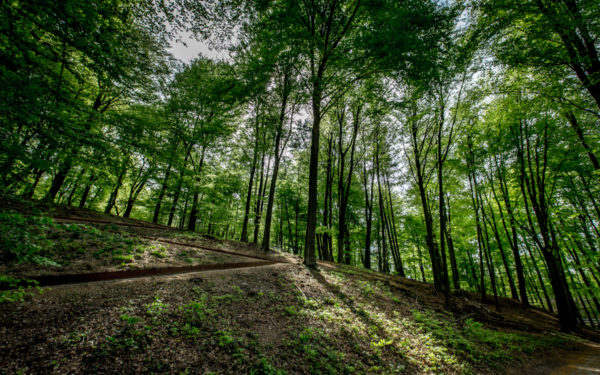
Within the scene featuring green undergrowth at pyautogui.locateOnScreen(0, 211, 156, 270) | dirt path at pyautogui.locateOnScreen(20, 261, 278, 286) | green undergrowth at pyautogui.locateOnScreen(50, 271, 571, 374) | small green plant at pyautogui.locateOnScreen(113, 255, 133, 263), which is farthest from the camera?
small green plant at pyautogui.locateOnScreen(113, 255, 133, 263)

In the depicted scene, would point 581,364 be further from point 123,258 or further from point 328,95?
point 123,258

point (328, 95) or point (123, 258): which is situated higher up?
point (328, 95)

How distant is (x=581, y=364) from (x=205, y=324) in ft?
30.7

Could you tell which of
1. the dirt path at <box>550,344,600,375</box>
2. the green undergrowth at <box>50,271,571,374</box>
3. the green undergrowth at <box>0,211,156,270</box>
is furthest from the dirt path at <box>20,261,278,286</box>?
the dirt path at <box>550,344,600,375</box>

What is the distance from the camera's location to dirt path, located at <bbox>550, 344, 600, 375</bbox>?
478cm

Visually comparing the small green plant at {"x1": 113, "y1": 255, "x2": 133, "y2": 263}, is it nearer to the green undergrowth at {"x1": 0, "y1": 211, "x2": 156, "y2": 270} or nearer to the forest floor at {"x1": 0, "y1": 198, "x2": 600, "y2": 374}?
the green undergrowth at {"x1": 0, "y1": 211, "x2": 156, "y2": 270}

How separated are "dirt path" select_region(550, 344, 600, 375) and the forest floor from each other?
0.16ft

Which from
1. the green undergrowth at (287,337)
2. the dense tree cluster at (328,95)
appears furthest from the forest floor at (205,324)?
the dense tree cluster at (328,95)

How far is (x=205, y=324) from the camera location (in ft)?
10.4

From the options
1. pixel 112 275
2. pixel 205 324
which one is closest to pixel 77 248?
pixel 112 275

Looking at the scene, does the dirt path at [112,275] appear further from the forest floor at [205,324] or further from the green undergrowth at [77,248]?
the green undergrowth at [77,248]

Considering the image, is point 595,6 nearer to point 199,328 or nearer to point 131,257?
point 199,328

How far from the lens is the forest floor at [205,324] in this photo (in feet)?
7.36

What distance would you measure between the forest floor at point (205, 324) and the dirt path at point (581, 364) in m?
0.05
